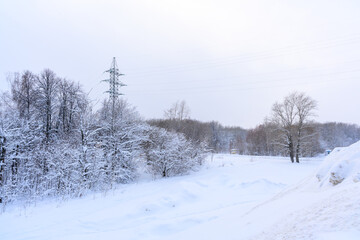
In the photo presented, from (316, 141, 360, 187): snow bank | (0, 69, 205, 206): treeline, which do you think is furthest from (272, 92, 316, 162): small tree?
(316, 141, 360, 187): snow bank

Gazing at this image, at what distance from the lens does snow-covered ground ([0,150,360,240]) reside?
2328 millimetres

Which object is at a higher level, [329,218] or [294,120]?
[294,120]

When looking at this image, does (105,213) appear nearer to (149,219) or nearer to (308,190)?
(149,219)

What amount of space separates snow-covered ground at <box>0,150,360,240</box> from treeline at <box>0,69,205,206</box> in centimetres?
438

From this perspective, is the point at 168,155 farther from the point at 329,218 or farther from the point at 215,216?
the point at 329,218

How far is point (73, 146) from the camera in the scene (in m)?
12.8

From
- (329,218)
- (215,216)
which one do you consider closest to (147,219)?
(215,216)

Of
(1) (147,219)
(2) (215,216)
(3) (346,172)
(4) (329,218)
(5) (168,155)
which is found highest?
(3) (346,172)

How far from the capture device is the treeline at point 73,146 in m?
11.5

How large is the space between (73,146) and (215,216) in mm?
11023

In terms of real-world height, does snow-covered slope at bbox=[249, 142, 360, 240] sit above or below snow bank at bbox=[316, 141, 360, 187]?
below

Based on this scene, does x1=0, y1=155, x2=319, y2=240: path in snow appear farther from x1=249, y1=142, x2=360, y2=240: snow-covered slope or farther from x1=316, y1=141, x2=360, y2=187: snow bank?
x1=316, y1=141, x2=360, y2=187: snow bank

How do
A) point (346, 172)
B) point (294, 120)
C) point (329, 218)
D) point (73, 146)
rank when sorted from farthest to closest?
point (294, 120) → point (73, 146) → point (346, 172) → point (329, 218)

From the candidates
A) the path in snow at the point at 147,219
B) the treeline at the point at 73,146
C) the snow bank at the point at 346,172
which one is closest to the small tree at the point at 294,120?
the treeline at the point at 73,146
